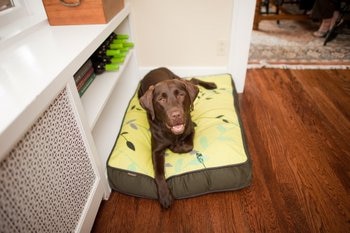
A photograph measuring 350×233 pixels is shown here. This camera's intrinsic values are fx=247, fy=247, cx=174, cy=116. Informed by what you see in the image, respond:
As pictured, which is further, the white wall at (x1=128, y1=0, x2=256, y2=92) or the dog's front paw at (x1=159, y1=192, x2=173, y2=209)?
the white wall at (x1=128, y1=0, x2=256, y2=92)

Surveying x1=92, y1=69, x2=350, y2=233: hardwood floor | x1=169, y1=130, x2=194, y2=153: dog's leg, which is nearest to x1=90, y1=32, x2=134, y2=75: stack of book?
x1=169, y1=130, x2=194, y2=153: dog's leg

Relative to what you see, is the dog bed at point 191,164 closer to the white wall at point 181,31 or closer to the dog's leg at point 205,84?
the dog's leg at point 205,84

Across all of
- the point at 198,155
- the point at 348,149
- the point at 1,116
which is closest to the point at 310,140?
the point at 348,149

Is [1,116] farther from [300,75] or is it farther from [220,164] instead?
[300,75]

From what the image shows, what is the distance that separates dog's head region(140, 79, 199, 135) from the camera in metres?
1.24

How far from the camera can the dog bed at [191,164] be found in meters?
1.31

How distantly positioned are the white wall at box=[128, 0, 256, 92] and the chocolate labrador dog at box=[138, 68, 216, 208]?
90 centimetres

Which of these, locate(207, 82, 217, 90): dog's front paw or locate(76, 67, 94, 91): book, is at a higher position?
locate(76, 67, 94, 91): book

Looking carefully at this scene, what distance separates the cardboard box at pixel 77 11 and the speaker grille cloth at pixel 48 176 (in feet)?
2.17

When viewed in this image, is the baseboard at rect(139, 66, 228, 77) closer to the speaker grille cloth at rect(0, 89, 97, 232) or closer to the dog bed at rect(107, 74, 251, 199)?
the dog bed at rect(107, 74, 251, 199)

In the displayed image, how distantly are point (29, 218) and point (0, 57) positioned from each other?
0.69 meters

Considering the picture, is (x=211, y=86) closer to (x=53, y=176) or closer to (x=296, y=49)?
(x=53, y=176)

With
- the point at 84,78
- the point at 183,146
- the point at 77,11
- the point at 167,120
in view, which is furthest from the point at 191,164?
the point at 77,11

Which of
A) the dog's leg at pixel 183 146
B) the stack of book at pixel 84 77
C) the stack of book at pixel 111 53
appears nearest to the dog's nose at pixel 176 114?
the dog's leg at pixel 183 146
